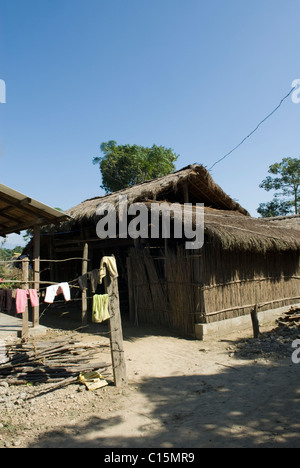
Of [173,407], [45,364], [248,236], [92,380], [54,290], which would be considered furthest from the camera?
[248,236]

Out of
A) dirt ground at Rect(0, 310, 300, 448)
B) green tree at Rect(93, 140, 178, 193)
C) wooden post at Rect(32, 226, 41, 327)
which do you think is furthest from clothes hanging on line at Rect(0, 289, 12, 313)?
green tree at Rect(93, 140, 178, 193)

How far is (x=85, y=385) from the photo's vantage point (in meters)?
4.35

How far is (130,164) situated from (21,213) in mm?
14520

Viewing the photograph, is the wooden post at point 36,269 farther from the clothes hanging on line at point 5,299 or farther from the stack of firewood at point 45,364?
the stack of firewood at point 45,364

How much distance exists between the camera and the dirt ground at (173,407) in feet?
10.1

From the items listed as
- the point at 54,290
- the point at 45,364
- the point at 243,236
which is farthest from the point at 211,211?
the point at 45,364

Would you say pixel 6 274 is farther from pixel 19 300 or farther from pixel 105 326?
pixel 19 300

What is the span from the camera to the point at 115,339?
4.50 m

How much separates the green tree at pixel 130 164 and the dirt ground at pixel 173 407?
16474 mm

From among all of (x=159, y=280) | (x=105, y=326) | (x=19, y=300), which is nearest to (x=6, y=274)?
(x=105, y=326)

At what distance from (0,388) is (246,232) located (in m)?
5.95

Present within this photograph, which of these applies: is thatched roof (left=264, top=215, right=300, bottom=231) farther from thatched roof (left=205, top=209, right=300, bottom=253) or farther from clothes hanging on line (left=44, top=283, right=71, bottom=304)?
clothes hanging on line (left=44, top=283, right=71, bottom=304)

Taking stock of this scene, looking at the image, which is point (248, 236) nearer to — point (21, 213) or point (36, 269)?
point (36, 269)

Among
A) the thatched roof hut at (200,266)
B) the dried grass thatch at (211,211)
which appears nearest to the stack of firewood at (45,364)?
the thatched roof hut at (200,266)
